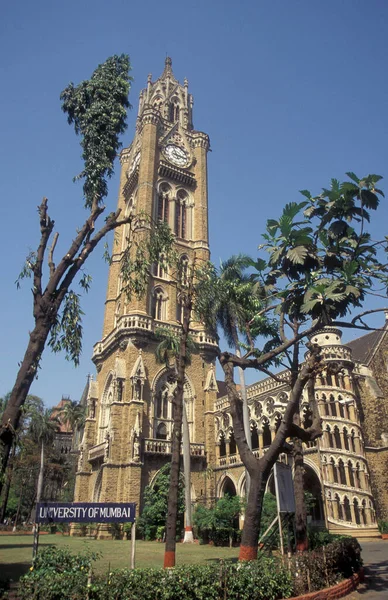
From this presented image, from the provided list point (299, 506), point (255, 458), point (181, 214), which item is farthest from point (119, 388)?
point (255, 458)

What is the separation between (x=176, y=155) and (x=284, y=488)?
40352 millimetres

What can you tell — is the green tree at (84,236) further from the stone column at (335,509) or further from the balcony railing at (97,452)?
the balcony railing at (97,452)

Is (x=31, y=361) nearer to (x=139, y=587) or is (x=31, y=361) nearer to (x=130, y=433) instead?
(x=139, y=587)

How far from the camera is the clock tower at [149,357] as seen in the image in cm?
3122

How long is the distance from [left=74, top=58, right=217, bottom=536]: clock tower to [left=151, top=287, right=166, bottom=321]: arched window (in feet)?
0.28

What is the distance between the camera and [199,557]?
699 inches

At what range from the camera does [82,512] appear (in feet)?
31.1

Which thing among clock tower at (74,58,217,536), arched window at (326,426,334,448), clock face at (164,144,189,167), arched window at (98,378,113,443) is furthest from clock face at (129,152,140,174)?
arched window at (326,426,334,448)

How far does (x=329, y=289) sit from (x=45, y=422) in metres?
45.6

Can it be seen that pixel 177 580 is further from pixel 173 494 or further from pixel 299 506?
pixel 299 506

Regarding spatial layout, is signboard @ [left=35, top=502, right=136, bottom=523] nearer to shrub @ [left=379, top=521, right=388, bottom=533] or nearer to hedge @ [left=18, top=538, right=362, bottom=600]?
hedge @ [left=18, top=538, right=362, bottom=600]

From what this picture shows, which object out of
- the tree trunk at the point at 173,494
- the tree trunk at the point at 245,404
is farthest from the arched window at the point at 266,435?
the tree trunk at the point at 173,494

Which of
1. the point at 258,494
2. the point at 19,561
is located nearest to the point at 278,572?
the point at 258,494

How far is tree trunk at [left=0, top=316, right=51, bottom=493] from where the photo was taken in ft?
31.9
